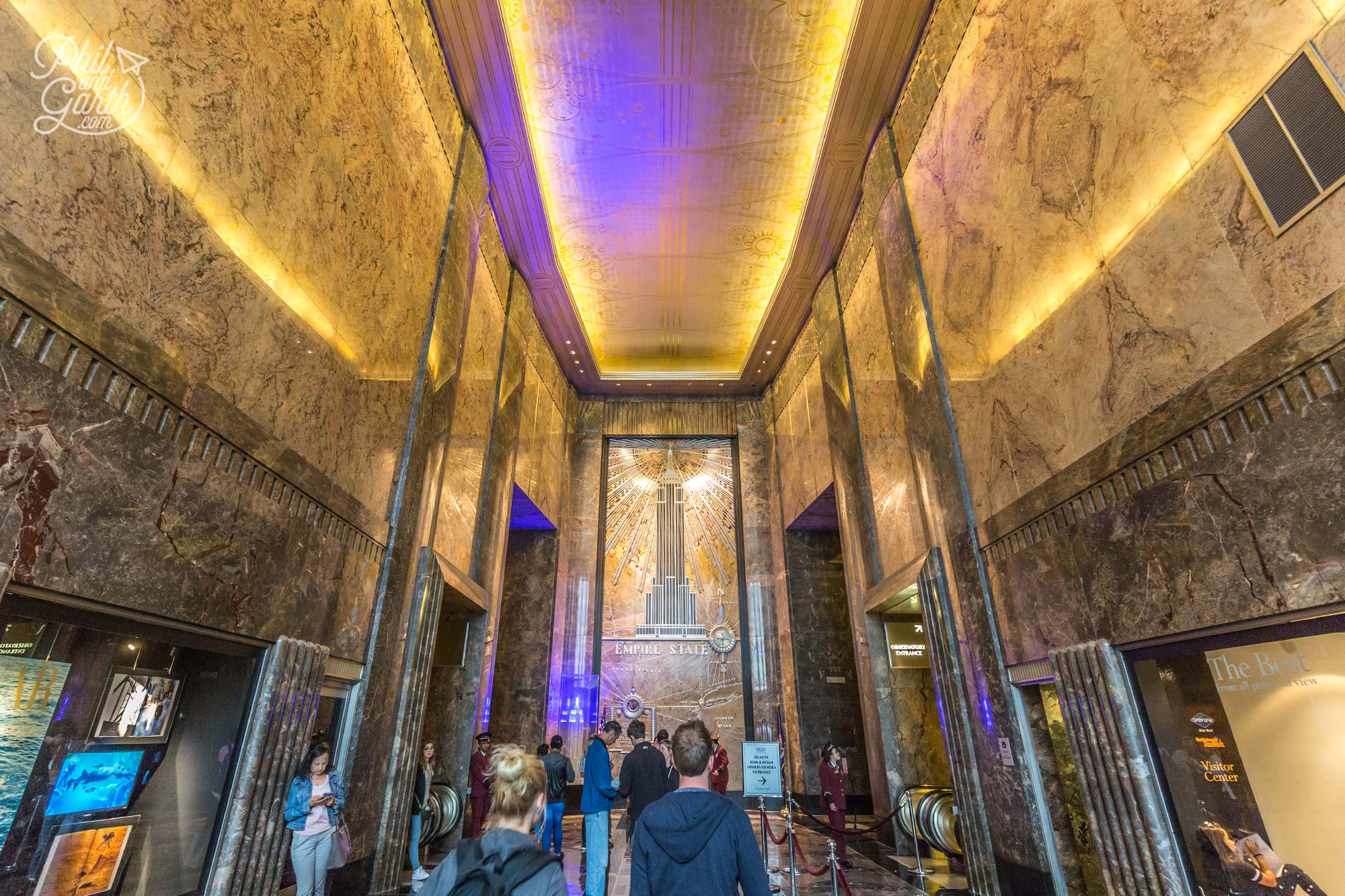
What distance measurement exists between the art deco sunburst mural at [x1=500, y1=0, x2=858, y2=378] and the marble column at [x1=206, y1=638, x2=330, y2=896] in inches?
254

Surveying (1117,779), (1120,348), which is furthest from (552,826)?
(1120,348)

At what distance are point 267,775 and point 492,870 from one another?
3113mm

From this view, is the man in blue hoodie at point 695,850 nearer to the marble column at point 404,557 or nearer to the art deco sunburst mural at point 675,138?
the marble column at point 404,557

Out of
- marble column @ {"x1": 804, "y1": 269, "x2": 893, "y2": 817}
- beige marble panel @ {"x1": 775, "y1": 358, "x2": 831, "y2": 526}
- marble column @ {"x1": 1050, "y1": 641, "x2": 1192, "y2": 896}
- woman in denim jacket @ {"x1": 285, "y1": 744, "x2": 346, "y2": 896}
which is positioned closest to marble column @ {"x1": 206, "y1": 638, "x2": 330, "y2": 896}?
woman in denim jacket @ {"x1": 285, "y1": 744, "x2": 346, "y2": 896}

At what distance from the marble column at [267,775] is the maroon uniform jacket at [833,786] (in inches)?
198

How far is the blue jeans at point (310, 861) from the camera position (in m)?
3.70

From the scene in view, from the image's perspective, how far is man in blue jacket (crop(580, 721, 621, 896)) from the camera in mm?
4570

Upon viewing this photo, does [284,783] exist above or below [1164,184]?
below

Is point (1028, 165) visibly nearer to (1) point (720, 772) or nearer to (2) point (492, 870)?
(2) point (492, 870)

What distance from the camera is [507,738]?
10.1 m

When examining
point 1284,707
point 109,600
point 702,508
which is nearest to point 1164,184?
point 1284,707

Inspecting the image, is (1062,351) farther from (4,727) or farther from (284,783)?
(4,727)

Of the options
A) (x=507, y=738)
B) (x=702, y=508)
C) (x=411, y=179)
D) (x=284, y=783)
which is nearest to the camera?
(x=284, y=783)

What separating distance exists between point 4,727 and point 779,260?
9895 millimetres
